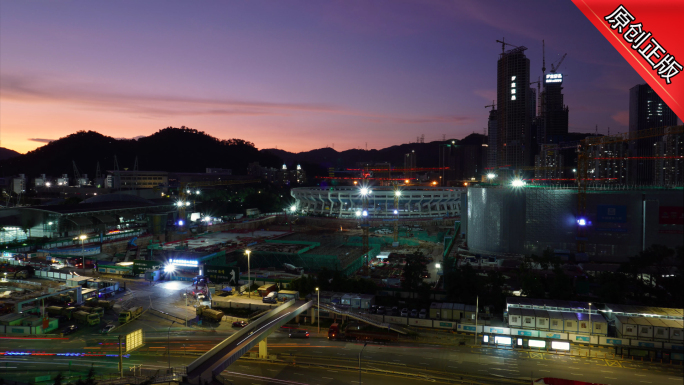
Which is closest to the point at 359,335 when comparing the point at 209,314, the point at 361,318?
the point at 361,318

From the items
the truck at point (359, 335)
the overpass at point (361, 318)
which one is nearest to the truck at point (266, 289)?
the overpass at point (361, 318)

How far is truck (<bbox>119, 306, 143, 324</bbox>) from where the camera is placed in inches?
465

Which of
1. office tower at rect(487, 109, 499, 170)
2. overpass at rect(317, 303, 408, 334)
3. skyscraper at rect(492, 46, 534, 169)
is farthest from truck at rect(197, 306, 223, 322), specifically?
office tower at rect(487, 109, 499, 170)

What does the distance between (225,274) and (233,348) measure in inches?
293

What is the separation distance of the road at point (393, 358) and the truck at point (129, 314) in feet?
2.85

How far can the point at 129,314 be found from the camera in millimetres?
11945

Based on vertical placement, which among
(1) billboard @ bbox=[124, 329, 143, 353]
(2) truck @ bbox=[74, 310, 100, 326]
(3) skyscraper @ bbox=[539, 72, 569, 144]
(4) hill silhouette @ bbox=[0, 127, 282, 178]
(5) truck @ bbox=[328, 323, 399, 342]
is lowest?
(5) truck @ bbox=[328, 323, 399, 342]

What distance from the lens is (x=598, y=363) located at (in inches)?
356

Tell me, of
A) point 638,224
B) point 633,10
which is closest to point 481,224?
point 638,224

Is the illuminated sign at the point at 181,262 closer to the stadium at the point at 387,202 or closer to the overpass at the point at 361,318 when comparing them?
the overpass at the point at 361,318

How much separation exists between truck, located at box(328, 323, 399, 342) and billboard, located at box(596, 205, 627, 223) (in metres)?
13.7

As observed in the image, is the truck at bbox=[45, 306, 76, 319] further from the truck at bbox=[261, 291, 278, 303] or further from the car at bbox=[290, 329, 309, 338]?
the car at bbox=[290, 329, 309, 338]

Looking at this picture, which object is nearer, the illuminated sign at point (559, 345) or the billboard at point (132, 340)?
the billboard at point (132, 340)

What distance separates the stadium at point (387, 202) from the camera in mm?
41656
